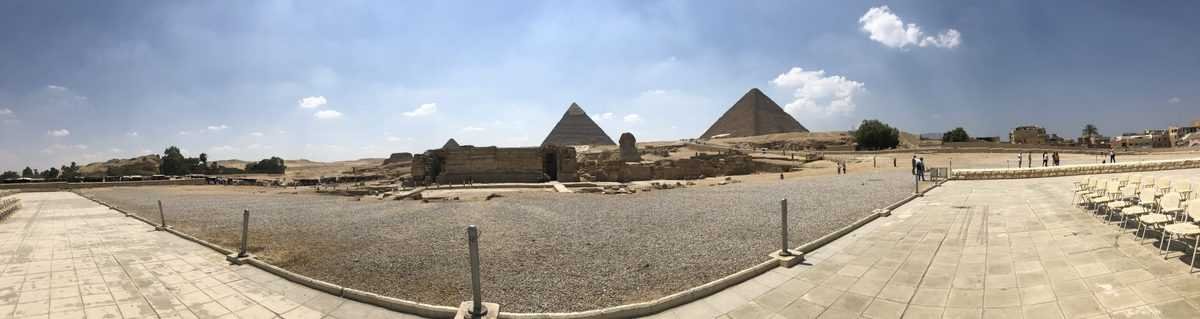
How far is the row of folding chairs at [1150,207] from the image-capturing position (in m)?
5.07

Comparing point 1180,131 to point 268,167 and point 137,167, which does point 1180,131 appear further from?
point 137,167

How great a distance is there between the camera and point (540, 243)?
26.0 ft

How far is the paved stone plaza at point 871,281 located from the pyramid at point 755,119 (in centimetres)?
9448

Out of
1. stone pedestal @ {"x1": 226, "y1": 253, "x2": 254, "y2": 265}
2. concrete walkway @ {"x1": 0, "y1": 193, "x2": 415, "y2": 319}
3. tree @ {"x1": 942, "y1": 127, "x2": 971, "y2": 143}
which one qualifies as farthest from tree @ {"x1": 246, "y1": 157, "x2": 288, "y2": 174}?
tree @ {"x1": 942, "y1": 127, "x2": 971, "y2": 143}

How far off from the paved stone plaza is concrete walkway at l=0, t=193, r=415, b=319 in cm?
2

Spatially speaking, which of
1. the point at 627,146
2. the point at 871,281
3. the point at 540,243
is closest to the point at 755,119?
the point at 627,146

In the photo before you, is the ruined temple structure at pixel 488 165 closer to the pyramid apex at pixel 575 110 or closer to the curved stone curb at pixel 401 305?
the curved stone curb at pixel 401 305

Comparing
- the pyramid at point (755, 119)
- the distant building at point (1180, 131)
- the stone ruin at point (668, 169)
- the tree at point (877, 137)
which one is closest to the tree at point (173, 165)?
the stone ruin at point (668, 169)

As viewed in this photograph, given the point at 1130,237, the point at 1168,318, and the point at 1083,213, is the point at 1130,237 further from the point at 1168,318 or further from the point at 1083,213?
the point at 1168,318

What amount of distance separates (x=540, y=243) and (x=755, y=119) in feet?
326

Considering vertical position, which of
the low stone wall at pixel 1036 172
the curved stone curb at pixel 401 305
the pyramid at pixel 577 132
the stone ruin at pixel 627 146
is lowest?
the curved stone curb at pixel 401 305

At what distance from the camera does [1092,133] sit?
89062 millimetres

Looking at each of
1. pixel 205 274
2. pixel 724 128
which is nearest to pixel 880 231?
pixel 205 274

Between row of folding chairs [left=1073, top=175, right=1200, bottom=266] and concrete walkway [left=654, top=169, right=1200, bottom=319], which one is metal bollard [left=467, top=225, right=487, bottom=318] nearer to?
concrete walkway [left=654, top=169, right=1200, bottom=319]
